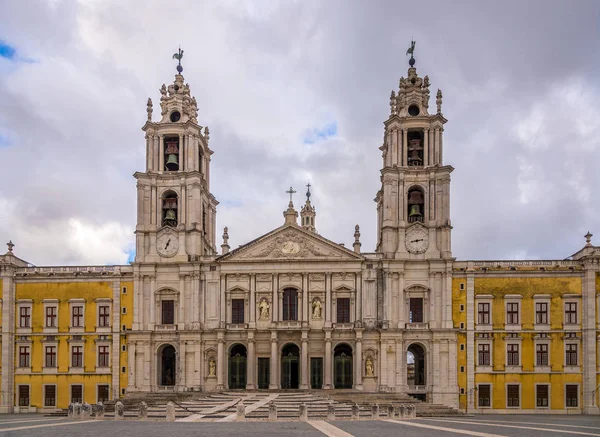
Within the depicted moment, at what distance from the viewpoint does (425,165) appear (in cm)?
5888

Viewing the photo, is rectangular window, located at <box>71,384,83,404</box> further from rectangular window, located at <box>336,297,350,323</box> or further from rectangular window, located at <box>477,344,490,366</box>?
rectangular window, located at <box>477,344,490,366</box>

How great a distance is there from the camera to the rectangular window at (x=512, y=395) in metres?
54.9

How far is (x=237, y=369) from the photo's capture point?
5769cm

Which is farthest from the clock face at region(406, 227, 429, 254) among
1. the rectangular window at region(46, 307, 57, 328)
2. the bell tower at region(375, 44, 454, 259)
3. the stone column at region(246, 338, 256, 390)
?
the rectangular window at region(46, 307, 57, 328)

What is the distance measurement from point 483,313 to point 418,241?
7191 millimetres

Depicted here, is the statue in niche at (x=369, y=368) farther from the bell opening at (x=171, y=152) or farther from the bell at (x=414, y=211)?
the bell opening at (x=171, y=152)

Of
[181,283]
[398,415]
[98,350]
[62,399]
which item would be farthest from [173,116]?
[398,415]

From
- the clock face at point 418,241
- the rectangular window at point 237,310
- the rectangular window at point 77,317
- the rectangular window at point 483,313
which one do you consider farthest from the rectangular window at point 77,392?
the rectangular window at point 483,313

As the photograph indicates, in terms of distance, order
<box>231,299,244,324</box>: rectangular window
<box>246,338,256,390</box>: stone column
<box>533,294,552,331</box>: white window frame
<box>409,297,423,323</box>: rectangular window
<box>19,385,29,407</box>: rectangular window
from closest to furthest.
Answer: <box>533,294,552,331</box>: white window frame → <box>246,338,256,390</box>: stone column → <box>409,297,423,323</box>: rectangular window → <box>19,385,29,407</box>: rectangular window → <box>231,299,244,324</box>: rectangular window

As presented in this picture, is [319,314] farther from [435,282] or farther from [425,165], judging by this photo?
[425,165]

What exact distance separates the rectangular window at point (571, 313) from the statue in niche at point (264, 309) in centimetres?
2218

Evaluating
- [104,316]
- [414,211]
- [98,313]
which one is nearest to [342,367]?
[414,211]

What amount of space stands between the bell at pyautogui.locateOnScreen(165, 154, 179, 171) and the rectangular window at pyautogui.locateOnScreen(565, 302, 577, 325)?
105 feet

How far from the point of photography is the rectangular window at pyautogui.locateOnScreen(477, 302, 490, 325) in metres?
56.0
